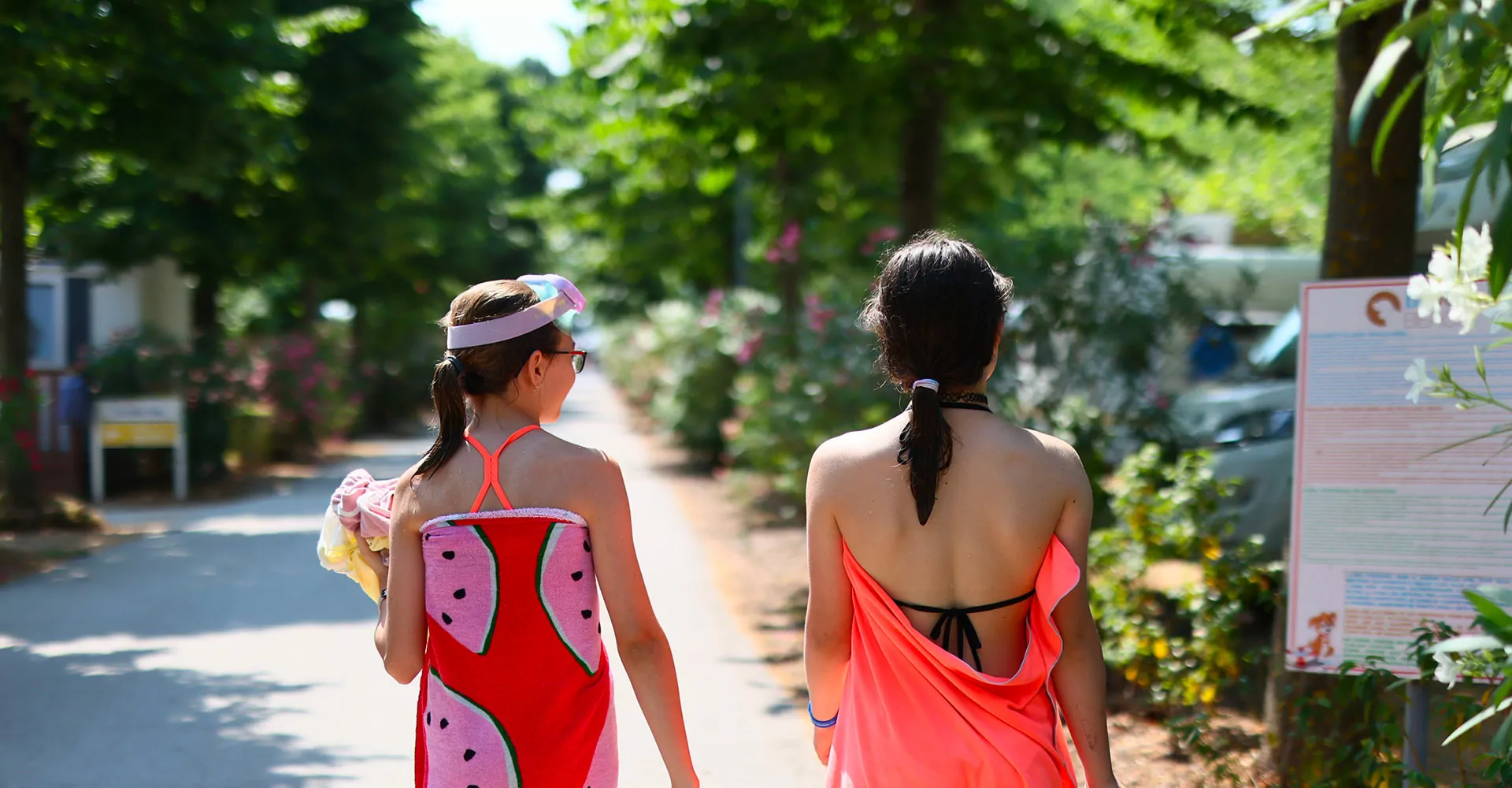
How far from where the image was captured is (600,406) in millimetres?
45656

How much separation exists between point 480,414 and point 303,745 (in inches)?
153

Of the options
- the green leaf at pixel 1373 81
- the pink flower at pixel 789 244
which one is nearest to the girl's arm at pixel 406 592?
the green leaf at pixel 1373 81

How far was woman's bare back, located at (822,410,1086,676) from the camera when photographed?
98.3 inches

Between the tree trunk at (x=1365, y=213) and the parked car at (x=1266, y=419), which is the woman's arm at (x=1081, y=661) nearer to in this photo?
the tree trunk at (x=1365, y=213)

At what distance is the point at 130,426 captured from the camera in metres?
15.4

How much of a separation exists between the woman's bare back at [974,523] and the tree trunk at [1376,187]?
10.6 ft

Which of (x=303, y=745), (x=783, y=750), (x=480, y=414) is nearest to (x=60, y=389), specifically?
(x=303, y=745)

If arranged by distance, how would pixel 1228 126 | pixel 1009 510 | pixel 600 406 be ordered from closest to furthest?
1. pixel 1009 510
2. pixel 1228 126
3. pixel 600 406

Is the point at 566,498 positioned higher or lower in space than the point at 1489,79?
lower

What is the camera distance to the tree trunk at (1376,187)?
5191mm

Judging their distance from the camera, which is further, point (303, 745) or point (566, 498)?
point (303, 745)

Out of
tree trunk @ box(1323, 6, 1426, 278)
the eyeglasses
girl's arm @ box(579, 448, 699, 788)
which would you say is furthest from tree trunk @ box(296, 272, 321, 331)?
girl's arm @ box(579, 448, 699, 788)

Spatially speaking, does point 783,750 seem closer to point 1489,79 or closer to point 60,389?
point 1489,79

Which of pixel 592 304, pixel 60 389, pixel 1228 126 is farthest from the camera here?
pixel 592 304
